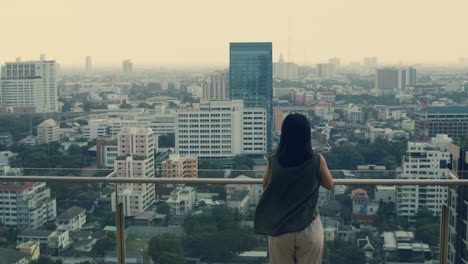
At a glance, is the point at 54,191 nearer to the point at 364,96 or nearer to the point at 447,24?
the point at 364,96

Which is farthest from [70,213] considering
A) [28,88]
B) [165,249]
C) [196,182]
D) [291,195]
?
[28,88]

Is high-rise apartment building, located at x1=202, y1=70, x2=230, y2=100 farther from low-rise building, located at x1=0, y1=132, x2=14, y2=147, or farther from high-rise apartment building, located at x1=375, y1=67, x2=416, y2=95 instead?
low-rise building, located at x1=0, y1=132, x2=14, y2=147

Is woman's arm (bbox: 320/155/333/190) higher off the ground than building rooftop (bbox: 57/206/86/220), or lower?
higher

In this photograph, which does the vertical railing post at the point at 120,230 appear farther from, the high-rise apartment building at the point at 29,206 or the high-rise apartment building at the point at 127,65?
the high-rise apartment building at the point at 127,65

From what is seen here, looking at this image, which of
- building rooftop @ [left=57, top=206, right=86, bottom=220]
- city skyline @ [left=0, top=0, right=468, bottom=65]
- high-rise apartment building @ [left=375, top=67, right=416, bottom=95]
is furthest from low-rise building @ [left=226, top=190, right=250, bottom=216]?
city skyline @ [left=0, top=0, right=468, bottom=65]

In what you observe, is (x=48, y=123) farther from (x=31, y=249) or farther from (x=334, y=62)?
(x=31, y=249)

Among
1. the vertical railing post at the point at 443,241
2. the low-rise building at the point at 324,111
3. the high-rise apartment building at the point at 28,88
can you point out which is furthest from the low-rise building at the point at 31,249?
the high-rise apartment building at the point at 28,88
